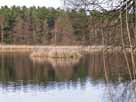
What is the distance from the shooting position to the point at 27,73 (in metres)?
24.3

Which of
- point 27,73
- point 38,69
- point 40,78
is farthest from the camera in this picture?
point 38,69

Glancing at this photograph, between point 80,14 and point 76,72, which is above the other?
point 80,14

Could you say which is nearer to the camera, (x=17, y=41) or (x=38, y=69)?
(x=38, y=69)

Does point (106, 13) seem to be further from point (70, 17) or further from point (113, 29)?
point (70, 17)

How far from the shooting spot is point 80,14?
675 cm

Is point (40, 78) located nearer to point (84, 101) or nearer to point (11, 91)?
point (11, 91)

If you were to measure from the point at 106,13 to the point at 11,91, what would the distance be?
11.3 meters

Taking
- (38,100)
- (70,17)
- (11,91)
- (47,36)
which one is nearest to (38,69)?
(11,91)

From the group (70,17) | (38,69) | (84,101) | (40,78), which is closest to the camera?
(70,17)

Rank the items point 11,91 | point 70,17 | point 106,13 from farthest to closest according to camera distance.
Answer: point 11,91 < point 70,17 < point 106,13

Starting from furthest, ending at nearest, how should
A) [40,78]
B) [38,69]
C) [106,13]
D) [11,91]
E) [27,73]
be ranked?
[38,69], [27,73], [40,78], [11,91], [106,13]

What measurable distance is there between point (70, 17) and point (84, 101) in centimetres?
745

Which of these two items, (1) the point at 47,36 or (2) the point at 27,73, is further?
(1) the point at 47,36

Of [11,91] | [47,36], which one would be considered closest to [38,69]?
[11,91]
